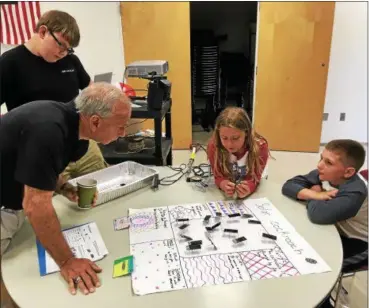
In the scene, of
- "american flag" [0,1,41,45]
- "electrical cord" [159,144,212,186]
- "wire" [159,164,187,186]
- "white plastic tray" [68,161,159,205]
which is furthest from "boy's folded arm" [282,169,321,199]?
"american flag" [0,1,41,45]

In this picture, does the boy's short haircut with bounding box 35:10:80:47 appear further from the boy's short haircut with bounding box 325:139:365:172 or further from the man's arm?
the boy's short haircut with bounding box 325:139:365:172

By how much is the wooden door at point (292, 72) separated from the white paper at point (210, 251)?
9.38 ft

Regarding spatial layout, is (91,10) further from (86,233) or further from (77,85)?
(86,233)

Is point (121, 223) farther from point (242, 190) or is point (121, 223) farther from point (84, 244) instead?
point (242, 190)

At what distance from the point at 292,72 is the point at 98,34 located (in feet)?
7.43

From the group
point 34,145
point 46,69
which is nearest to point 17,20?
point 46,69

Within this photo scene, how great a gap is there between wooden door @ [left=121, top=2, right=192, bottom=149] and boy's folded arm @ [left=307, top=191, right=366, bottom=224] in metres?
2.62

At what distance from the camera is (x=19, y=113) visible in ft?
3.94

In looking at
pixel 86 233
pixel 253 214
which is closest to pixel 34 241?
pixel 86 233

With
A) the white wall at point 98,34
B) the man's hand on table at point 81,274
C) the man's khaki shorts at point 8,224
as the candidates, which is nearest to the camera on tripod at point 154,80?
the man's khaki shorts at point 8,224

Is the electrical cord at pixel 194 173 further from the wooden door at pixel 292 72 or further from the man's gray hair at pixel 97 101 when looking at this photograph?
the wooden door at pixel 292 72

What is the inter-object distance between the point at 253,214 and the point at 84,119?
78 centimetres

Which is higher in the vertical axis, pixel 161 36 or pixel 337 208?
pixel 161 36

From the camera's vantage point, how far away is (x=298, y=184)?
164cm
